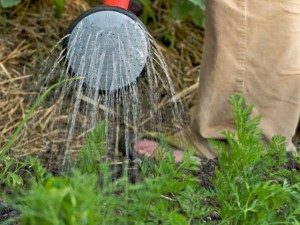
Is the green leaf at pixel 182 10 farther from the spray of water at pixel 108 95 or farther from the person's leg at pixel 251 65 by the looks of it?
the person's leg at pixel 251 65

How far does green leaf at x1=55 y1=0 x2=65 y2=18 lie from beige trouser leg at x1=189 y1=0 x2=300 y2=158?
0.71m

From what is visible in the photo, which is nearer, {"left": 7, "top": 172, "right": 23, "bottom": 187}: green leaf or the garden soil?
{"left": 7, "top": 172, "right": 23, "bottom": 187}: green leaf

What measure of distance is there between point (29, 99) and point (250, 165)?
116 centimetres

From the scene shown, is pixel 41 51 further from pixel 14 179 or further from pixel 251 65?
pixel 14 179

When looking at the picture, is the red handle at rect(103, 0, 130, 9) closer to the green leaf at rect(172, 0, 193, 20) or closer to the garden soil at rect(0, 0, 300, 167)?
the garden soil at rect(0, 0, 300, 167)

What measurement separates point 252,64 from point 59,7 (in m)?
0.87

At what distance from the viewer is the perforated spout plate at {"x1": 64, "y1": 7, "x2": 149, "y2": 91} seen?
2170 millimetres

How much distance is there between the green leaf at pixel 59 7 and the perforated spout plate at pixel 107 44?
2.70ft

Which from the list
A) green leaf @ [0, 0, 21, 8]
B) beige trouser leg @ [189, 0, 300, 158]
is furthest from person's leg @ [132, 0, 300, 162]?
green leaf @ [0, 0, 21, 8]

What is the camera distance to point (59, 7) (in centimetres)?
303

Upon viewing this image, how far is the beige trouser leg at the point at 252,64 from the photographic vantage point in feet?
7.64

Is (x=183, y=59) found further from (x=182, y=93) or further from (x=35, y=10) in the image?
(x=35, y=10)

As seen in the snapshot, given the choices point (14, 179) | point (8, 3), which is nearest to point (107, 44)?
point (14, 179)


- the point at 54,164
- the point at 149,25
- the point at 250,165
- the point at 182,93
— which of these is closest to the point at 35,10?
the point at 149,25
